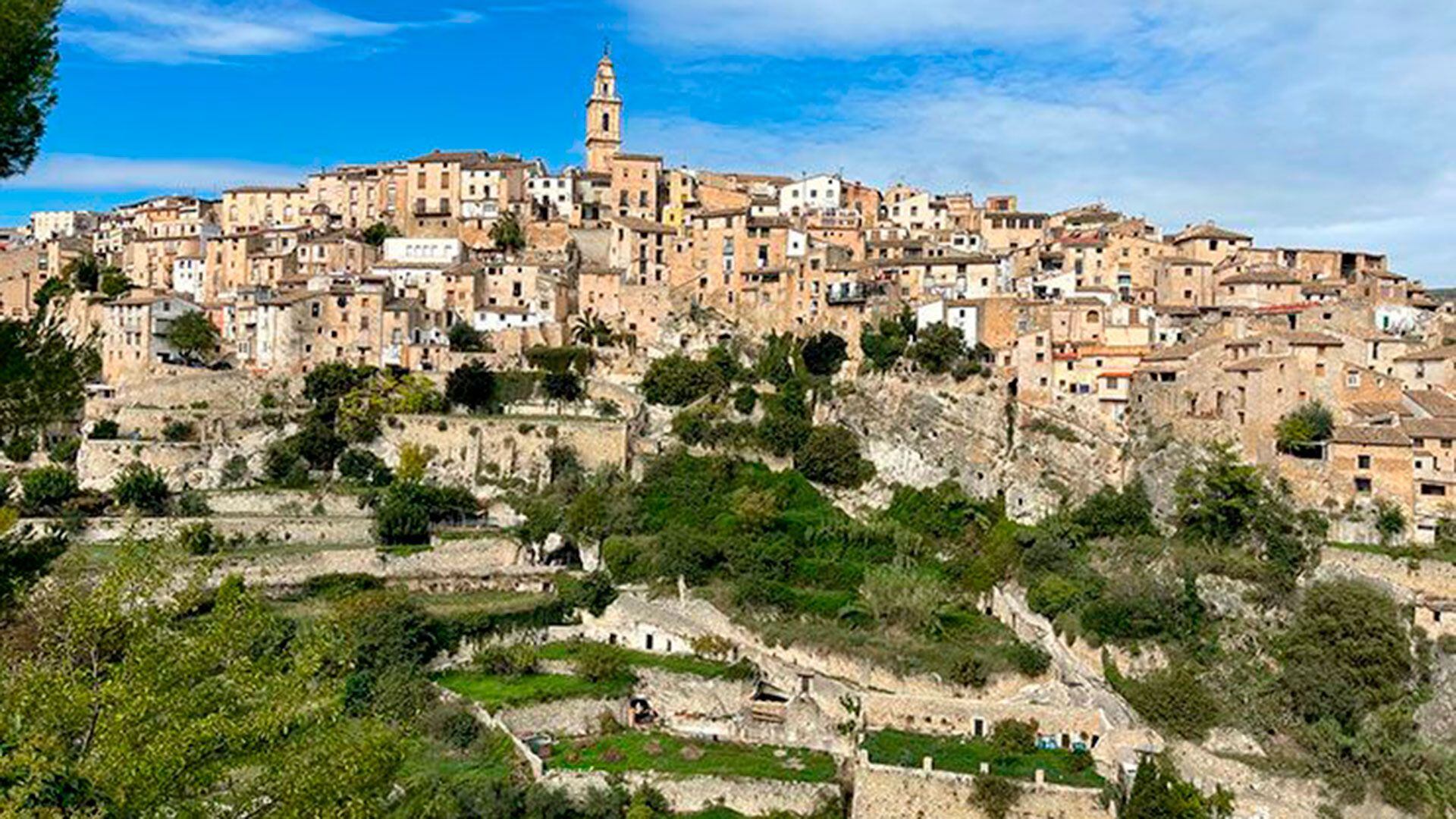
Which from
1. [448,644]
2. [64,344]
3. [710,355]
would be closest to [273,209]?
[710,355]

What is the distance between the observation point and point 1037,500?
35.1 metres

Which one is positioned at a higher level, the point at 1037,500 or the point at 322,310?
the point at 322,310

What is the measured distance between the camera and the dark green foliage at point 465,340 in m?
45.8

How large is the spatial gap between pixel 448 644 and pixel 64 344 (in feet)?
76.5

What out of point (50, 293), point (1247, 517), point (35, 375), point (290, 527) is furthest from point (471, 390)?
point (35, 375)

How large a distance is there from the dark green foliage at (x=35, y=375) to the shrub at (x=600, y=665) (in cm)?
2205

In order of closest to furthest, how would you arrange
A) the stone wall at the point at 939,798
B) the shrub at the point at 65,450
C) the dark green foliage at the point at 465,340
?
the stone wall at the point at 939,798, the shrub at the point at 65,450, the dark green foliage at the point at 465,340

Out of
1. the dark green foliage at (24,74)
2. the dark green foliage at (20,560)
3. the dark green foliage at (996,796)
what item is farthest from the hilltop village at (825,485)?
the dark green foliage at (24,74)

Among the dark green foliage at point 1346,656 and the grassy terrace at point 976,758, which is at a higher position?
the dark green foliage at point 1346,656

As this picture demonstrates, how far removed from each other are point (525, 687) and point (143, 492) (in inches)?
564

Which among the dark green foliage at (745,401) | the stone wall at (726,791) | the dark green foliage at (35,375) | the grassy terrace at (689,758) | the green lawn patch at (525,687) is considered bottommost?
the stone wall at (726,791)

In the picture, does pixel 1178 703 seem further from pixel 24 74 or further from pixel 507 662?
pixel 24 74

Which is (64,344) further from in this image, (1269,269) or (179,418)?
(1269,269)

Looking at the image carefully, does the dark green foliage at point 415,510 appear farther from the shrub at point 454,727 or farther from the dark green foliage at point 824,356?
the dark green foliage at point 824,356
